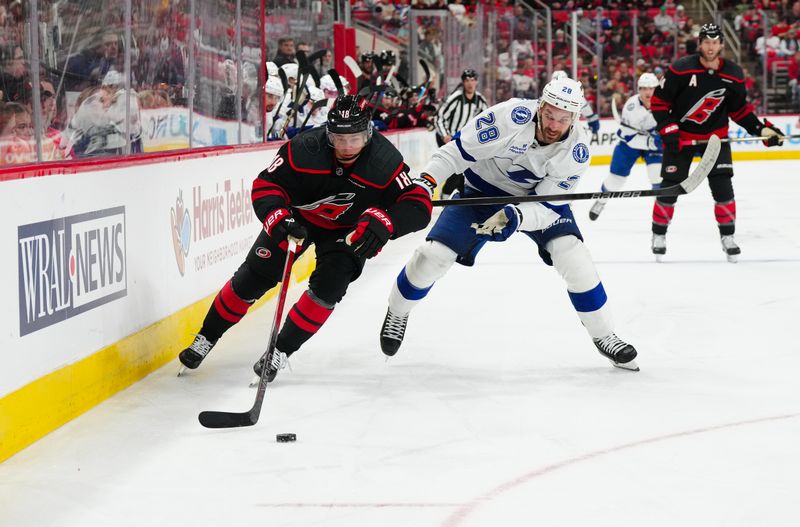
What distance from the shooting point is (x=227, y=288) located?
4.08 m

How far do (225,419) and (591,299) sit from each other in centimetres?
149

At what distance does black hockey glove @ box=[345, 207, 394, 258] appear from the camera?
3717mm

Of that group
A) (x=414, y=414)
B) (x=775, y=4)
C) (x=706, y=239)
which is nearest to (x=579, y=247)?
(x=414, y=414)

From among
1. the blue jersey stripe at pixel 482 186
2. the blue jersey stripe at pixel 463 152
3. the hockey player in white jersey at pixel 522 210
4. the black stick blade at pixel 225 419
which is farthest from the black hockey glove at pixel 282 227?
the blue jersey stripe at pixel 482 186

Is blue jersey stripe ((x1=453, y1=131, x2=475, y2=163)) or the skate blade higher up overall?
blue jersey stripe ((x1=453, y1=131, x2=475, y2=163))

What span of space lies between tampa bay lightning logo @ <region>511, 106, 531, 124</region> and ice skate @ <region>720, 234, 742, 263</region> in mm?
3442

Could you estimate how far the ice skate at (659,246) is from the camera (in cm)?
722

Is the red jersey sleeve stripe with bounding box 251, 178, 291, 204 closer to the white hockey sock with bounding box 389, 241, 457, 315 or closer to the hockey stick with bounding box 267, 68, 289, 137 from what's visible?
the white hockey sock with bounding box 389, 241, 457, 315

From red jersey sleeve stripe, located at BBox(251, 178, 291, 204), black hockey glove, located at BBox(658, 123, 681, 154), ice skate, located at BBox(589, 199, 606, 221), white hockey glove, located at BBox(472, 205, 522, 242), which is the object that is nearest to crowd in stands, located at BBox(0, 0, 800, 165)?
red jersey sleeve stripe, located at BBox(251, 178, 291, 204)

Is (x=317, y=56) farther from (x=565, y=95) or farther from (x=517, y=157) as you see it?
(x=565, y=95)

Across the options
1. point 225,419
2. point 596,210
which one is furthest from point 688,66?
point 225,419

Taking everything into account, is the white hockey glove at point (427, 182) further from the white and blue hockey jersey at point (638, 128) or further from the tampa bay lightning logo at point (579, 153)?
the white and blue hockey jersey at point (638, 128)

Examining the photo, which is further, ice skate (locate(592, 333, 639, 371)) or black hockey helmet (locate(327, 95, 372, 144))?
ice skate (locate(592, 333, 639, 371))

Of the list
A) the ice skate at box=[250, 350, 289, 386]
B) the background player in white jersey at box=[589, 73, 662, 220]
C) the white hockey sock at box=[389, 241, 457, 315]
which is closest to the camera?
the ice skate at box=[250, 350, 289, 386]
